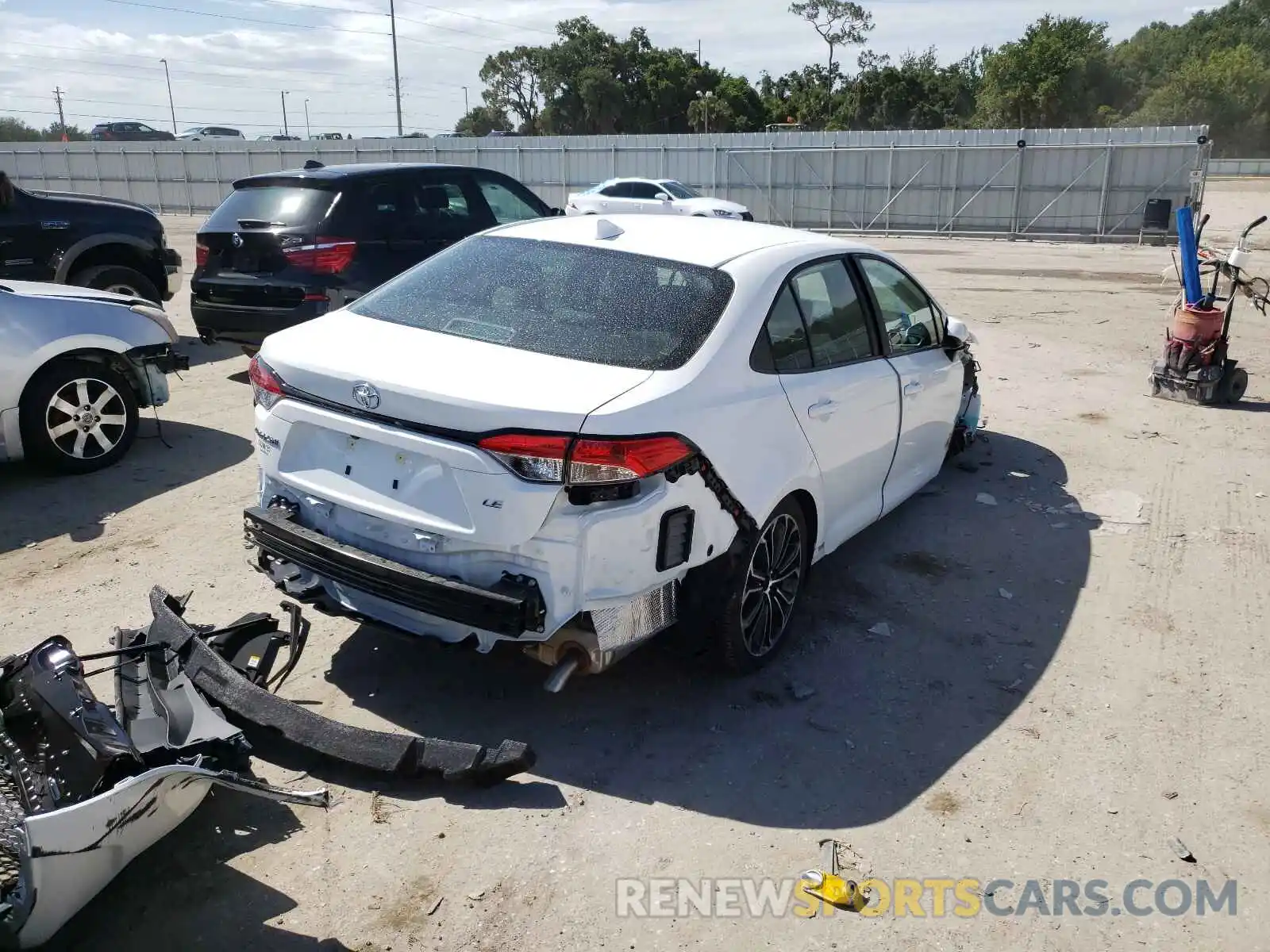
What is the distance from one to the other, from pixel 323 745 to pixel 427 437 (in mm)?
1042

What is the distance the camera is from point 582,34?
222 feet

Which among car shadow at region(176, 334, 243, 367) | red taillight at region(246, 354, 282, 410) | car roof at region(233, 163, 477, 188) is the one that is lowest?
car shadow at region(176, 334, 243, 367)

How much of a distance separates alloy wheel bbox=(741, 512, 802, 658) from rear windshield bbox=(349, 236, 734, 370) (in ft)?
2.77

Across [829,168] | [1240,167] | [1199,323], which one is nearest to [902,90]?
[1240,167]

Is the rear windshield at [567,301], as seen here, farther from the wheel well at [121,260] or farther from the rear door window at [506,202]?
the wheel well at [121,260]

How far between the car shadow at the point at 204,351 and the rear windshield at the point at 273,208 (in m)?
1.86

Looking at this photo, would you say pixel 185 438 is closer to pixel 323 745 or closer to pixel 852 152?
pixel 323 745

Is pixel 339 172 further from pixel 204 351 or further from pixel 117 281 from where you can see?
pixel 204 351

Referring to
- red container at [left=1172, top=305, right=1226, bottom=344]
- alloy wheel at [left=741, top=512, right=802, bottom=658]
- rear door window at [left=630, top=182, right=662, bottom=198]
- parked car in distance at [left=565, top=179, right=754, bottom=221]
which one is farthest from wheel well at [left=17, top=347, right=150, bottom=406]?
rear door window at [left=630, top=182, right=662, bottom=198]

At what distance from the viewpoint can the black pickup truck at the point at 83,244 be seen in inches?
363

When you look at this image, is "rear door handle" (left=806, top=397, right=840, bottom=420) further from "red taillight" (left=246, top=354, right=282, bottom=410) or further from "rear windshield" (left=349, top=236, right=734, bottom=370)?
"red taillight" (left=246, top=354, right=282, bottom=410)

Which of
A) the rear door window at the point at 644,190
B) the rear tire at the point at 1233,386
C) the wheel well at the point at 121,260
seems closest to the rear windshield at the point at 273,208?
the wheel well at the point at 121,260

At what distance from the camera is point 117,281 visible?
9.69m

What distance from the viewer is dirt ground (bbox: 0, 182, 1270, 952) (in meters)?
2.81
